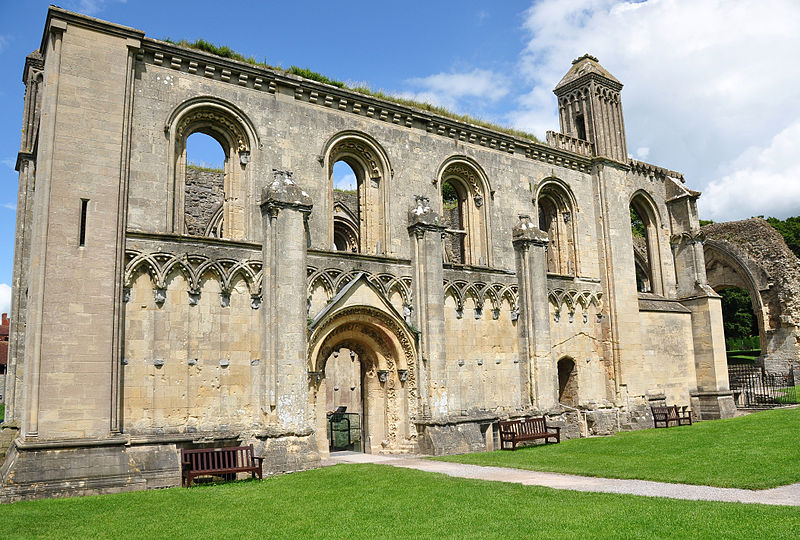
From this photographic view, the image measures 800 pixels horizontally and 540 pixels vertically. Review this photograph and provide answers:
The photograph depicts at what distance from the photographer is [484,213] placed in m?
18.9

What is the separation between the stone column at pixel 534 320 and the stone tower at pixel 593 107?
5.40 m

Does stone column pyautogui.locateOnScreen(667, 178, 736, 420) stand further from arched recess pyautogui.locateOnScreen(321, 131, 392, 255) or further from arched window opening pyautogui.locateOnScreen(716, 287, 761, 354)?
arched window opening pyautogui.locateOnScreen(716, 287, 761, 354)

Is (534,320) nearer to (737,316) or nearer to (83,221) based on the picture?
(83,221)

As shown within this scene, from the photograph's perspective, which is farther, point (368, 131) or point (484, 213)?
point (484, 213)

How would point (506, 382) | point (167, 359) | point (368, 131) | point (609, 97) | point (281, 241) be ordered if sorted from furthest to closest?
1. point (609, 97)
2. point (506, 382)
3. point (368, 131)
4. point (281, 241)
5. point (167, 359)

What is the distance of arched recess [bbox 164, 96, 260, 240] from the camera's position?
14.0 metres

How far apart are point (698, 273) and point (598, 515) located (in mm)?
18577

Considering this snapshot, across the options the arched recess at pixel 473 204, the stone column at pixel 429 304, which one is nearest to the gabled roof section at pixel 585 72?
the arched recess at pixel 473 204

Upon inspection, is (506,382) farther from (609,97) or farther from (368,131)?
(609,97)

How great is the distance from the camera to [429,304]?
16391 millimetres

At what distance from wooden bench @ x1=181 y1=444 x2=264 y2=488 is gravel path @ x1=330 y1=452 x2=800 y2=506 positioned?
10.4ft

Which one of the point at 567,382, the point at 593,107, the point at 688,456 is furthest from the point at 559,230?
the point at 688,456

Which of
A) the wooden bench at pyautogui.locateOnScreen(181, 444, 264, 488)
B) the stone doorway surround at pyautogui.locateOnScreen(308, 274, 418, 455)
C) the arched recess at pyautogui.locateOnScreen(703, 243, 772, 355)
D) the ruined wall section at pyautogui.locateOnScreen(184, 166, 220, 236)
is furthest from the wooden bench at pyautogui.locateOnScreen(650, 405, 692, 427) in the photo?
the ruined wall section at pyautogui.locateOnScreen(184, 166, 220, 236)

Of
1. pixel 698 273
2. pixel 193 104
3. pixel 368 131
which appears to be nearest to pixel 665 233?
pixel 698 273
